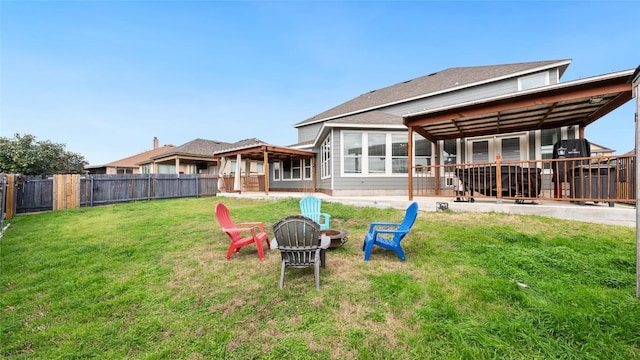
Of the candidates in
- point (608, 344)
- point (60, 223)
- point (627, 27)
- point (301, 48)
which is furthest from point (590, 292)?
point (301, 48)

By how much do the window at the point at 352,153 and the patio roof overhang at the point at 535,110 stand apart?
2.96 m

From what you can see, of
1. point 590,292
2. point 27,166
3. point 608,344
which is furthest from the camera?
point 27,166

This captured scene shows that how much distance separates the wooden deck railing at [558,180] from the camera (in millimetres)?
5434

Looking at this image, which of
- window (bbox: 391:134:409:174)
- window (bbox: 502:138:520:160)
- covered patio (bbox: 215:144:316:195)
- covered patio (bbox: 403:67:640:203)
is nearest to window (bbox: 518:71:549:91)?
window (bbox: 502:138:520:160)

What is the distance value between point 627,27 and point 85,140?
40.0 m

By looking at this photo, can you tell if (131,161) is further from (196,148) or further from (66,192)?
(66,192)

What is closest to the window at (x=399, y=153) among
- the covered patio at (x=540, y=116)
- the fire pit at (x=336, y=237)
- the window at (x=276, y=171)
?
the covered patio at (x=540, y=116)

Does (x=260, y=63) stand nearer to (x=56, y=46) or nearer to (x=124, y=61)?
(x=124, y=61)

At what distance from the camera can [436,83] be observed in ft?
50.3

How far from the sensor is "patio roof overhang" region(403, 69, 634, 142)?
521 centimetres

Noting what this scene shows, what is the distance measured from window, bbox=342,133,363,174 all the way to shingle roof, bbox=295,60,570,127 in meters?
6.29

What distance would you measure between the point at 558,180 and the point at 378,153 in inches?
238

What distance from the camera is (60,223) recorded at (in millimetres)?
7629

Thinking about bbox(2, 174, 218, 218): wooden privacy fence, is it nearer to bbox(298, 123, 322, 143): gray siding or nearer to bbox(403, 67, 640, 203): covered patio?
bbox(298, 123, 322, 143): gray siding
